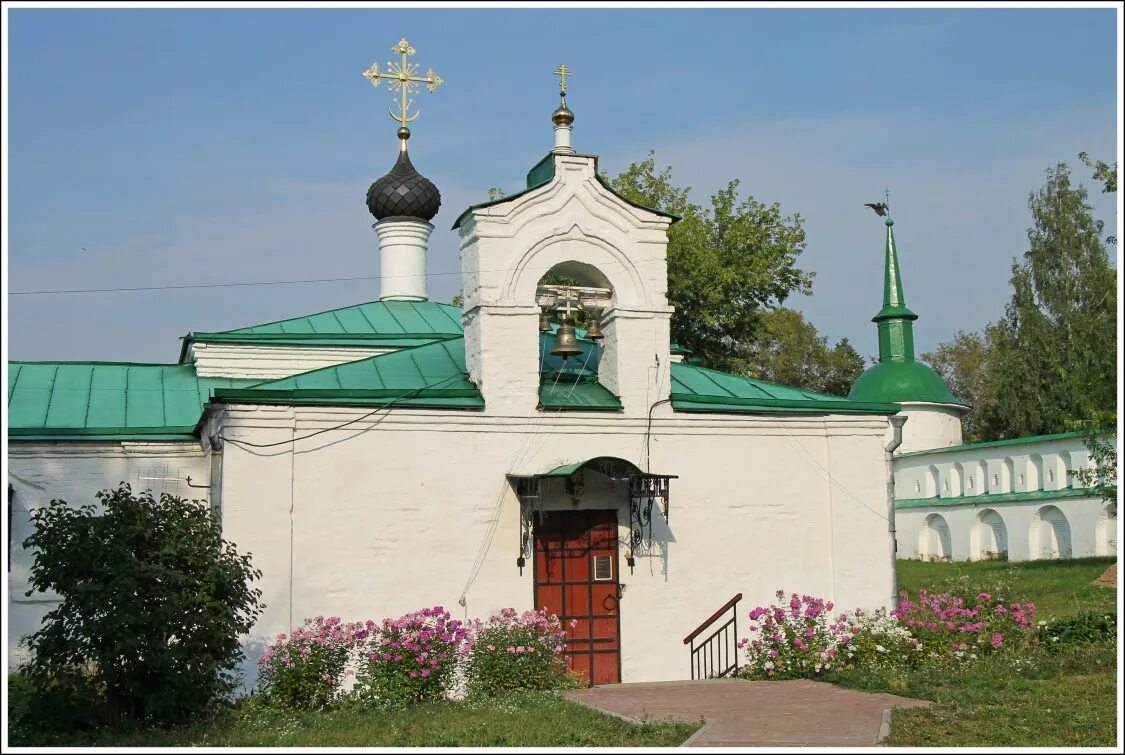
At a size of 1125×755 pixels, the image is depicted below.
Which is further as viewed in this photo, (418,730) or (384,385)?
(384,385)

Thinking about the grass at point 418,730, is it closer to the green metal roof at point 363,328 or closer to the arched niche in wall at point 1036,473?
the green metal roof at point 363,328

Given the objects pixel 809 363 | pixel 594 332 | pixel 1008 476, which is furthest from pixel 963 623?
pixel 809 363

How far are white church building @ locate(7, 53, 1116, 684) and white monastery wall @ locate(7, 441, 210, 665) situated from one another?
0.07 feet

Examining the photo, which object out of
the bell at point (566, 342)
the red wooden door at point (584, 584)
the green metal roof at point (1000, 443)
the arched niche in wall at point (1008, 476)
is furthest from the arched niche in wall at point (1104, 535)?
the bell at point (566, 342)

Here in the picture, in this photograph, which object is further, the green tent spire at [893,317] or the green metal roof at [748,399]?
the green tent spire at [893,317]

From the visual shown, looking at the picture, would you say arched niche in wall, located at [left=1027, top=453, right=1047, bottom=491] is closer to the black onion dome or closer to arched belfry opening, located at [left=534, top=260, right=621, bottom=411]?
the black onion dome

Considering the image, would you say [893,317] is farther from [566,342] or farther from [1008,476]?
[566,342]

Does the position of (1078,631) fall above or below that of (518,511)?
below

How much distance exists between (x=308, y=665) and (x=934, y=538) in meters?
29.6

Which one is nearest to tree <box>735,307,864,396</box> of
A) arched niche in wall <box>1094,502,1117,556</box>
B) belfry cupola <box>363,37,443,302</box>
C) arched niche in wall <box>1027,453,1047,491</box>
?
arched niche in wall <box>1027,453,1047,491</box>

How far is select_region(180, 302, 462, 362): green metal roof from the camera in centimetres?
1557

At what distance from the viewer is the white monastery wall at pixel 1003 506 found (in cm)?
3083

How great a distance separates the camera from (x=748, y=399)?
Answer: 12.9 m

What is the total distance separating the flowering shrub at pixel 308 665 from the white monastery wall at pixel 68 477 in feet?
9.85
